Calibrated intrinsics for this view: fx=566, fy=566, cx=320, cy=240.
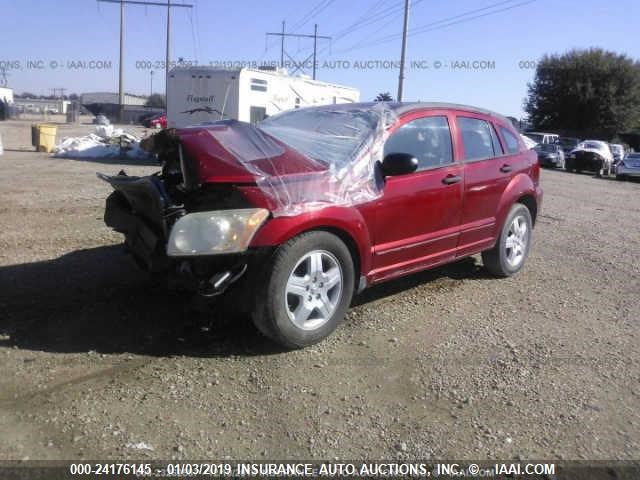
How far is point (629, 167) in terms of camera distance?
23.5 meters

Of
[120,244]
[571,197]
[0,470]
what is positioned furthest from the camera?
[571,197]

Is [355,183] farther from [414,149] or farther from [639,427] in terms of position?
[639,427]

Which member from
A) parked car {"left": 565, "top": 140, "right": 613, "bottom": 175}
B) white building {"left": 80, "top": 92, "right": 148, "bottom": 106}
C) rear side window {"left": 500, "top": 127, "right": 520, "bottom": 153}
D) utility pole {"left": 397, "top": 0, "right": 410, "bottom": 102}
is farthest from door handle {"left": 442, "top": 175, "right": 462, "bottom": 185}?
white building {"left": 80, "top": 92, "right": 148, "bottom": 106}

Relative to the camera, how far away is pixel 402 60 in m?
23.3

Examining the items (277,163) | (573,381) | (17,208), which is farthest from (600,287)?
(17,208)

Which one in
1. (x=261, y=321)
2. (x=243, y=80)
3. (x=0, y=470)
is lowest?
(x=0, y=470)

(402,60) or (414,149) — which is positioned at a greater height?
(402,60)

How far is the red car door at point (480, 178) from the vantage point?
195 inches

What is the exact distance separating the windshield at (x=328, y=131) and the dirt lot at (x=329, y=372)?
1286 millimetres

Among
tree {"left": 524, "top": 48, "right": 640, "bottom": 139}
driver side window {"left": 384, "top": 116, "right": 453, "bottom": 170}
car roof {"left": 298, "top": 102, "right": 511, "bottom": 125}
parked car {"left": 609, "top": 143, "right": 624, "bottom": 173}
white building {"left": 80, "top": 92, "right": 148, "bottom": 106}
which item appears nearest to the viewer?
driver side window {"left": 384, "top": 116, "right": 453, "bottom": 170}

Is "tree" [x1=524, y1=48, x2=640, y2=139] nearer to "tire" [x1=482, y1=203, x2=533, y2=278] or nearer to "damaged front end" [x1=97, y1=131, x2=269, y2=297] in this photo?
"tire" [x1=482, y1=203, x2=533, y2=278]

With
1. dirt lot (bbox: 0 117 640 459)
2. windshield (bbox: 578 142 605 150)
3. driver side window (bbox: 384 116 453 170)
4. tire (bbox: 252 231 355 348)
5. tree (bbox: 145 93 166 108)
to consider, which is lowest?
dirt lot (bbox: 0 117 640 459)

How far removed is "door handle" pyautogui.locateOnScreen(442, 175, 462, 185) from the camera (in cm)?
465

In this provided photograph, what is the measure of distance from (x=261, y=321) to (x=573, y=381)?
200 cm
